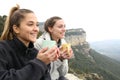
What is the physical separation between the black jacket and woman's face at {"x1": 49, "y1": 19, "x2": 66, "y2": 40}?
175 centimetres

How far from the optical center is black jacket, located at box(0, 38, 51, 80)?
2795mm

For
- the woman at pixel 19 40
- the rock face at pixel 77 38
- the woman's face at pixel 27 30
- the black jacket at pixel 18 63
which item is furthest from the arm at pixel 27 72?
the rock face at pixel 77 38

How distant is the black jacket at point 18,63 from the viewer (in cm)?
Result: 280

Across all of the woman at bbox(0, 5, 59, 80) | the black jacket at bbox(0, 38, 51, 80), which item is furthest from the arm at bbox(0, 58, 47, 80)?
the woman at bbox(0, 5, 59, 80)

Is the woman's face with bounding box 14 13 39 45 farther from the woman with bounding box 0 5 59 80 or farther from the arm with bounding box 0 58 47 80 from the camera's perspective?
the arm with bounding box 0 58 47 80

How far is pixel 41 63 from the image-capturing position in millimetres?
2838

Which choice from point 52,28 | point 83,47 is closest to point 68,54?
point 52,28

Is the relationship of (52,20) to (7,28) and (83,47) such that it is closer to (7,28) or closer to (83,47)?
(7,28)

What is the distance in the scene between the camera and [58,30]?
5152mm

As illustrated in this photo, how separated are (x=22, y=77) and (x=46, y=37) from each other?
89.6 inches

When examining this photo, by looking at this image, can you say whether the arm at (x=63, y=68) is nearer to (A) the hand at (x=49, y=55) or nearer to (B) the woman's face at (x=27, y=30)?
(B) the woman's face at (x=27, y=30)

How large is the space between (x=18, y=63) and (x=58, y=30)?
206cm

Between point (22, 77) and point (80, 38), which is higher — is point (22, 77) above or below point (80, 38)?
above

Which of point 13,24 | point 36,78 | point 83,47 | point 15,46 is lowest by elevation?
point 83,47
